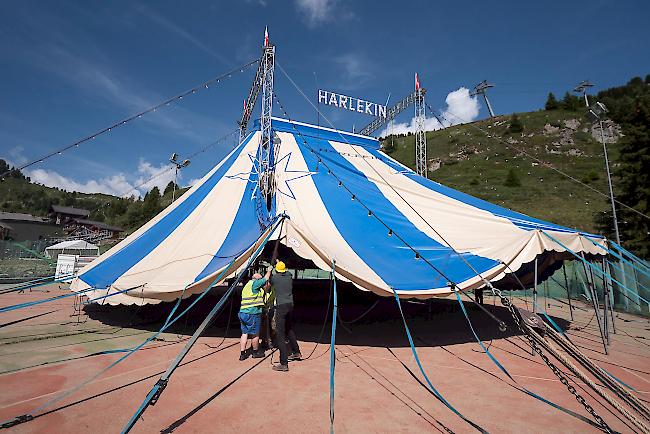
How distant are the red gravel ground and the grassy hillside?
63.8ft

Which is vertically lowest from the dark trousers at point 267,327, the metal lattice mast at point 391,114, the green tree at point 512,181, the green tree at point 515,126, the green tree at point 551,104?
the dark trousers at point 267,327

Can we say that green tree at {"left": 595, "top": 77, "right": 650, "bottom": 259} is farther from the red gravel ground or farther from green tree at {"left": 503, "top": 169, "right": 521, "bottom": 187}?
green tree at {"left": 503, "top": 169, "right": 521, "bottom": 187}

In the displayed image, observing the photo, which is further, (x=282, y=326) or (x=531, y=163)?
(x=531, y=163)

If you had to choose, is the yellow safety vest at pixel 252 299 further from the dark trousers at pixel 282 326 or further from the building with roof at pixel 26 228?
the building with roof at pixel 26 228

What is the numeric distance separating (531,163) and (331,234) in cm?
4001

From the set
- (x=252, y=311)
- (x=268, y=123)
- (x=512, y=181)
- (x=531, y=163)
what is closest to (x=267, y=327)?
(x=252, y=311)

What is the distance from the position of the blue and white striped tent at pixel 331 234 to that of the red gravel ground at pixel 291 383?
743 millimetres

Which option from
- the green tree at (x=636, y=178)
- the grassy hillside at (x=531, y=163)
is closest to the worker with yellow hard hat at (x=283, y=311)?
the green tree at (x=636, y=178)

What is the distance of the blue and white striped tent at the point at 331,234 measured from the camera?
3643 mm

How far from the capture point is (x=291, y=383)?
2.94 metres

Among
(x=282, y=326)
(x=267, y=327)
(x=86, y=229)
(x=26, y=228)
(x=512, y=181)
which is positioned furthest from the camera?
(x=86, y=229)

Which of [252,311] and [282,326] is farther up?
[252,311]

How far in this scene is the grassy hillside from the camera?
24.7 meters

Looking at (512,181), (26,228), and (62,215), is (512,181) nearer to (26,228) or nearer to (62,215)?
(26,228)
